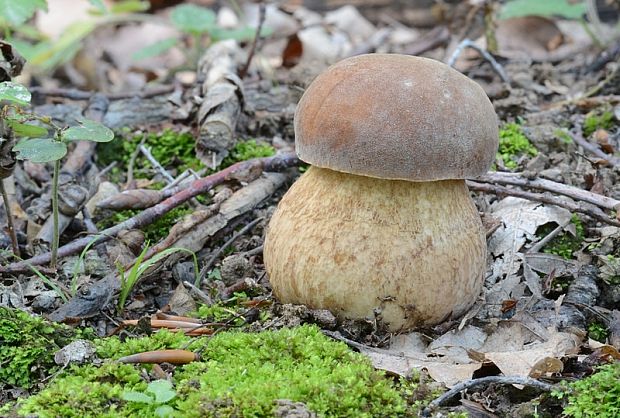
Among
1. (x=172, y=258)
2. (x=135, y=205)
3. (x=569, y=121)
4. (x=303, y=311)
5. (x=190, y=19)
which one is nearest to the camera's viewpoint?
(x=303, y=311)

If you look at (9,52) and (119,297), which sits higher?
(9,52)

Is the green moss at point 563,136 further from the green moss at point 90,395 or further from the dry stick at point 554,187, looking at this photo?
the green moss at point 90,395

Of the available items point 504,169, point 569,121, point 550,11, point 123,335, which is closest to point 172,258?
point 123,335

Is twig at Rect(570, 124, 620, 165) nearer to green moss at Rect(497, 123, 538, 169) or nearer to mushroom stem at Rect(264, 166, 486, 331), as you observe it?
green moss at Rect(497, 123, 538, 169)

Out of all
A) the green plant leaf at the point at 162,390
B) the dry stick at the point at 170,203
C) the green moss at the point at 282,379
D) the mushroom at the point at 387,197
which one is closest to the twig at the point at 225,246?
the dry stick at the point at 170,203

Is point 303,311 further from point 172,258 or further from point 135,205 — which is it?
point 135,205

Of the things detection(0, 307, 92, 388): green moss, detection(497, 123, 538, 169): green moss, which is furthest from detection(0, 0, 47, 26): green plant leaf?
detection(497, 123, 538, 169): green moss

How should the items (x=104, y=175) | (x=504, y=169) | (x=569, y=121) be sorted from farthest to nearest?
(x=569, y=121), (x=104, y=175), (x=504, y=169)
